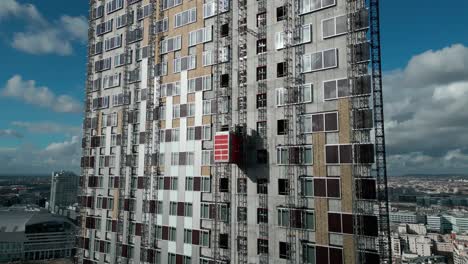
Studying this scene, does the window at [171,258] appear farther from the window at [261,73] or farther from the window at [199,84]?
the window at [261,73]

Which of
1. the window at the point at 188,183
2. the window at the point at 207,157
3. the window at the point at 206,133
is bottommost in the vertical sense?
the window at the point at 188,183

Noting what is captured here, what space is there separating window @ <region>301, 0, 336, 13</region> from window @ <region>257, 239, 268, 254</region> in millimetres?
29161

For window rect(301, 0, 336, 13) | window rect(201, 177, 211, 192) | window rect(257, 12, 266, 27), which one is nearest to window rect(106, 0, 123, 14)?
window rect(257, 12, 266, 27)

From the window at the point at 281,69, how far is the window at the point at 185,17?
19063 mm

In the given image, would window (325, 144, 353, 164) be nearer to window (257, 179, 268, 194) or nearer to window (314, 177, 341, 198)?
window (314, 177, 341, 198)

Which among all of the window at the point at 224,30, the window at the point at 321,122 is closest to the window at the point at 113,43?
the window at the point at 224,30

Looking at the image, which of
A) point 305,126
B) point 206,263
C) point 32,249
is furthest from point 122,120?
point 32,249

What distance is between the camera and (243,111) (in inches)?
1855

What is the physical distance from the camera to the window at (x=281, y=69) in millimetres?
43312

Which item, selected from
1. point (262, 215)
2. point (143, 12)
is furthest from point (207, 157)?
point (143, 12)

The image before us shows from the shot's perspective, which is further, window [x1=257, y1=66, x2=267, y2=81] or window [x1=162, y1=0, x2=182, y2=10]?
window [x1=162, y1=0, x2=182, y2=10]

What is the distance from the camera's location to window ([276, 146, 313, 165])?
40.5 metres

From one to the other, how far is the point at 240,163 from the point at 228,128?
18.1ft

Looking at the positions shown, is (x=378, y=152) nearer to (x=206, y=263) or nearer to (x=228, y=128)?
(x=228, y=128)
